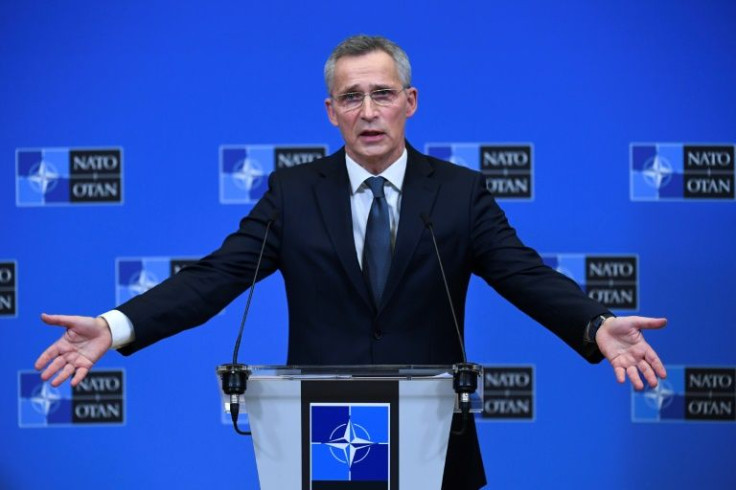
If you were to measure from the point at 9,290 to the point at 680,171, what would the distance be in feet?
8.58

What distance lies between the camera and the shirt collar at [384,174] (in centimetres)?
232

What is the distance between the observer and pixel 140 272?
3.80m

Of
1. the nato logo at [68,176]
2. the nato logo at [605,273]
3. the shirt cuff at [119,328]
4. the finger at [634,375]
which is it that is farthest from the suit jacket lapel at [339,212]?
the nato logo at [68,176]

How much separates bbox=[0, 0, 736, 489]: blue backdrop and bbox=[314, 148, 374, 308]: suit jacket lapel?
1.40 meters

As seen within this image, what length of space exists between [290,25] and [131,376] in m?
1.49

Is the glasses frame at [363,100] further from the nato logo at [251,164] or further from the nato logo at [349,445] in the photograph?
the nato logo at [251,164]

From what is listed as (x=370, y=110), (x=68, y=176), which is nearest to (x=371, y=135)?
(x=370, y=110)

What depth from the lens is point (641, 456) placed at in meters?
3.72

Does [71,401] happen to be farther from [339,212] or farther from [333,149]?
[339,212]

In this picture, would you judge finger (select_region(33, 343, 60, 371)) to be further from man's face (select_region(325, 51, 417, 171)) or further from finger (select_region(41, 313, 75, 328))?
man's face (select_region(325, 51, 417, 171))

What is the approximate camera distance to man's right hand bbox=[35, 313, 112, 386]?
186cm

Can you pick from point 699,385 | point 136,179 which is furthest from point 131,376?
point 699,385

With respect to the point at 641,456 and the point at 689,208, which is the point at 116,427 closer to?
the point at 641,456

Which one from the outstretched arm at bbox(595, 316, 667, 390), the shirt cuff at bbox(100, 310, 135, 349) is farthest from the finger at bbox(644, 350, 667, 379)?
the shirt cuff at bbox(100, 310, 135, 349)
